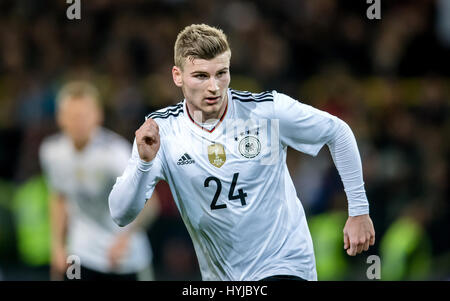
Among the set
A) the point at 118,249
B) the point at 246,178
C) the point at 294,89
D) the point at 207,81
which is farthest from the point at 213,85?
the point at 294,89

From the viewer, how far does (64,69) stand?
11820mm

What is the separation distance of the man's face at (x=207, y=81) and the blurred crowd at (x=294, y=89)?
481 centimetres

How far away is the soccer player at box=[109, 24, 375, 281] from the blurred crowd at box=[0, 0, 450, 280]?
14.0 feet

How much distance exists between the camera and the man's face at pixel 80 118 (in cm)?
767

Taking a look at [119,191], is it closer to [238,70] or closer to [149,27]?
[238,70]

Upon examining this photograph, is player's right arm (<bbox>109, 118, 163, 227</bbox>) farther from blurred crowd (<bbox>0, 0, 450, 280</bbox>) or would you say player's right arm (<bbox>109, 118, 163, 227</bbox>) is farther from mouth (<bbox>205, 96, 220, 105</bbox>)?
blurred crowd (<bbox>0, 0, 450, 280</bbox>)

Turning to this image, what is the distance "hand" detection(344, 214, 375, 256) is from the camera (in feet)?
15.8

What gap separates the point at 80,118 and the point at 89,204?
0.81 metres

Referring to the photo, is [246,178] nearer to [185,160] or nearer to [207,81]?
[185,160]

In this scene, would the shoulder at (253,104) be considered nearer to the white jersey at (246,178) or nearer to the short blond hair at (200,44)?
the white jersey at (246,178)

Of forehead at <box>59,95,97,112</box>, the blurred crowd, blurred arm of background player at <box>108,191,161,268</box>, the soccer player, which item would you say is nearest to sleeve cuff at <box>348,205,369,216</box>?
the soccer player

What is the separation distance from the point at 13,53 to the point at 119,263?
5.93m

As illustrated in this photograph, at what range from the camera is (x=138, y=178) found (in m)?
4.61
